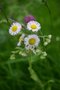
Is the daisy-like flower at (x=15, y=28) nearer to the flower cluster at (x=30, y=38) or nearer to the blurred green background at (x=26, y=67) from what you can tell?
the flower cluster at (x=30, y=38)

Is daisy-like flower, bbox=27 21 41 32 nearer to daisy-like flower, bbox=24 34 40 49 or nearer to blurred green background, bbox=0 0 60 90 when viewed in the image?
daisy-like flower, bbox=24 34 40 49

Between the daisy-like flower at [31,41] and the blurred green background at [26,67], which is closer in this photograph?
the daisy-like flower at [31,41]

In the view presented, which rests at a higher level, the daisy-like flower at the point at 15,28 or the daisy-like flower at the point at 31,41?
the daisy-like flower at the point at 15,28

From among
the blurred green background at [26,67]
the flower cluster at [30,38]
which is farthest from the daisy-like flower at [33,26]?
the blurred green background at [26,67]

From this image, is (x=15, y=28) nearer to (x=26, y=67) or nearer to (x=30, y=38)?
(x=30, y=38)

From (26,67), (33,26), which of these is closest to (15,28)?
(33,26)

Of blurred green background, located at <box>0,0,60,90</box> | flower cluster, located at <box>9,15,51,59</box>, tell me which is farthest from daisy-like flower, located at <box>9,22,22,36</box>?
blurred green background, located at <box>0,0,60,90</box>

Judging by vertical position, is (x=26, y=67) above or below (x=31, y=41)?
above

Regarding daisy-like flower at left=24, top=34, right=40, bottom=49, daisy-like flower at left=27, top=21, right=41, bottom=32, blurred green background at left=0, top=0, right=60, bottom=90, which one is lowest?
daisy-like flower at left=24, top=34, right=40, bottom=49
